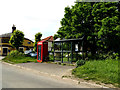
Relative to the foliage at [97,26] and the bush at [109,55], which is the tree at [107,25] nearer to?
the foliage at [97,26]

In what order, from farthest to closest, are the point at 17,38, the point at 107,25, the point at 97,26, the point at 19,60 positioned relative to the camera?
1. the point at 17,38
2. the point at 19,60
3. the point at 97,26
4. the point at 107,25

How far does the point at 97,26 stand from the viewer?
48.5 ft

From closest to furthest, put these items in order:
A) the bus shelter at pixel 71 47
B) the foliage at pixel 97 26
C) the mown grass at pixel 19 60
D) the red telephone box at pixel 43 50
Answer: the foliage at pixel 97 26
the bus shelter at pixel 71 47
the red telephone box at pixel 43 50
the mown grass at pixel 19 60

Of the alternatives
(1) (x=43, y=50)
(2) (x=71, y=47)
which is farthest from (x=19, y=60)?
(2) (x=71, y=47)

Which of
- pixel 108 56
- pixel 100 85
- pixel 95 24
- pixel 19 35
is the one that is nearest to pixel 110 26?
pixel 95 24

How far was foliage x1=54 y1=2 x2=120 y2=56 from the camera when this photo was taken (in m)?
13.7

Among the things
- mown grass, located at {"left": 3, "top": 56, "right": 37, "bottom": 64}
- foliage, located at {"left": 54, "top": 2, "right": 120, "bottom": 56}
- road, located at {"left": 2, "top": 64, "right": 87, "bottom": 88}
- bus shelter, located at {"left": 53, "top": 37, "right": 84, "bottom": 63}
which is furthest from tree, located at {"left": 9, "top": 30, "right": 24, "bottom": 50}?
road, located at {"left": 2, "top": 64, "right": 87, "bottom": 88}

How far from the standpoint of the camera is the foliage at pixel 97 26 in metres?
13.7

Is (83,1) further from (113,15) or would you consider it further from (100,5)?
(113,15)

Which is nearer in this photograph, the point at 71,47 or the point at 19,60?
the point at 71,47

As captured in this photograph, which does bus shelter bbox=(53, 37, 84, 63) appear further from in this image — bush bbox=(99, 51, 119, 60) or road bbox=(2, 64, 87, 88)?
road bbox=(2, 64, 87, 88)

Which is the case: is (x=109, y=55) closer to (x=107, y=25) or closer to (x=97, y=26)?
(x=107, y=25)

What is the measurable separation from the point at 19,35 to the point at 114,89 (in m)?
32.8

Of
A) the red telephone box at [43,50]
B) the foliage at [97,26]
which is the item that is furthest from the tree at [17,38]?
the foliage at [97,26]
